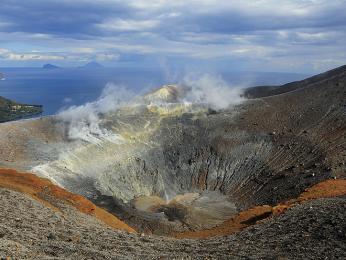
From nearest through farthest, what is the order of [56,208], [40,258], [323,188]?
[40,258] < [56,208] < [323,188]

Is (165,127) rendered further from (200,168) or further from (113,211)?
(113,211)

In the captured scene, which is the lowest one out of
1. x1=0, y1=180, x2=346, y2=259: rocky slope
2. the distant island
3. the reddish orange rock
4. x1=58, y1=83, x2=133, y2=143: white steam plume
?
the distant island

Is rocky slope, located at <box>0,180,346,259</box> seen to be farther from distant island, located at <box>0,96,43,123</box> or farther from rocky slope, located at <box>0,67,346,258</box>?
distant island, located at <box>0,96,43,123</box>

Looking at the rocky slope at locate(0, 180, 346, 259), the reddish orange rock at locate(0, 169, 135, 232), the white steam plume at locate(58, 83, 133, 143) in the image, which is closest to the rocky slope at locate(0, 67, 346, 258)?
the white steam plume at locate(58, 83, 133, 143)

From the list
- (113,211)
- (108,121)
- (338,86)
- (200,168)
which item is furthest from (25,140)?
(338,86)

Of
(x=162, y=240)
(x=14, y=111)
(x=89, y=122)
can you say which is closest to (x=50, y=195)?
(x=162, y=240)

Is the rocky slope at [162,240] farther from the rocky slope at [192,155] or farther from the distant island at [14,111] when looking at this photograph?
the distant island at [14,111]

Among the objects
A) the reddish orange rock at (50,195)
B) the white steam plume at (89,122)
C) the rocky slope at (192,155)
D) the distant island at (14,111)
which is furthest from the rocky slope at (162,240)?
the distant island at (14,111)

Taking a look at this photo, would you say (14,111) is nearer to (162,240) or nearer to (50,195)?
(50,195)

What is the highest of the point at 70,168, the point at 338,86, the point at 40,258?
the point at 338,86
